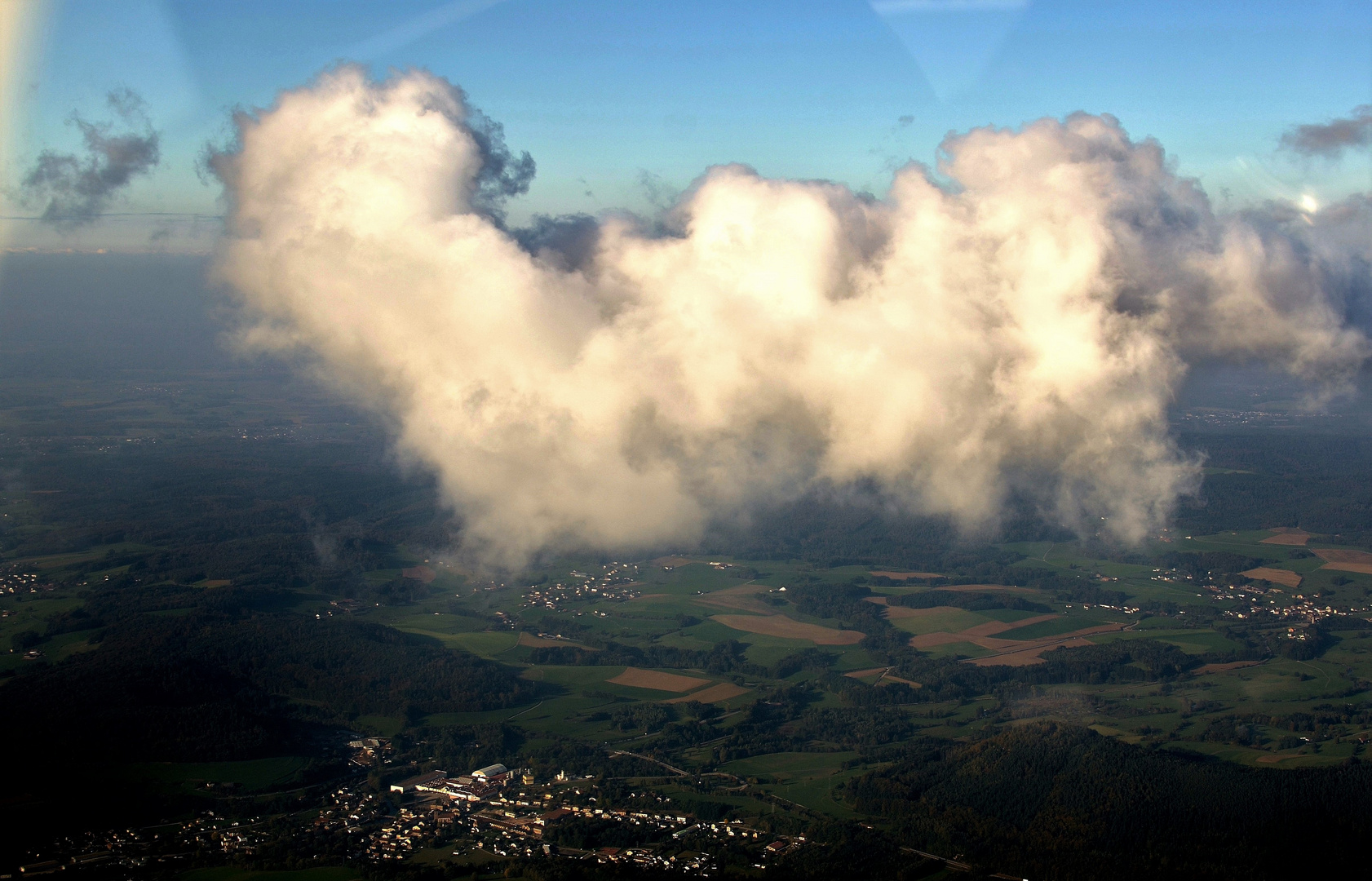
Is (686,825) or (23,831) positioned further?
(686,825)

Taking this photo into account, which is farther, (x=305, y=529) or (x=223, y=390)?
(x=223, y=390)

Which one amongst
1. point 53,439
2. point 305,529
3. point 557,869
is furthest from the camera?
point 53,439

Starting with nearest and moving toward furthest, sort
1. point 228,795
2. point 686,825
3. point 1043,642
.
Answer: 1. point 686,825
2. point 228,795
3. point 1043,642

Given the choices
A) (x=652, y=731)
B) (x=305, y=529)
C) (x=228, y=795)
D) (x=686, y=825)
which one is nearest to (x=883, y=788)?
(x=686, y=825)

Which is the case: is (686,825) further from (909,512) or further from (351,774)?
(909,512)

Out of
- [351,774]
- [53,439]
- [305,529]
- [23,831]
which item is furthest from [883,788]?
[53,439]

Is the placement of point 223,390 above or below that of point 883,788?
above

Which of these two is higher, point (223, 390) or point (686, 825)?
point (223, 390)

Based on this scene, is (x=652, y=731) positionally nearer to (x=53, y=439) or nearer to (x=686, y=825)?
(x=686, y=825)

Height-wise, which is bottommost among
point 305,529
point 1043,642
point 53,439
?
point 1043,642
